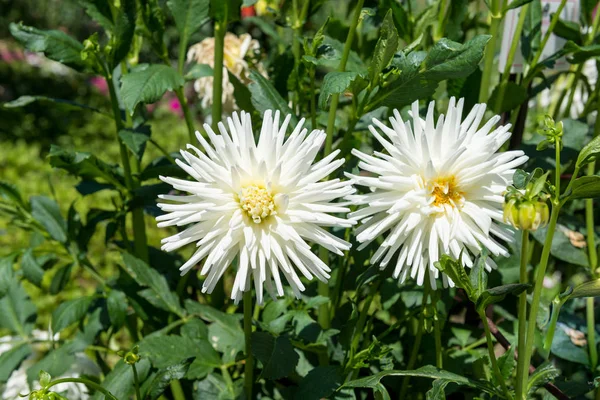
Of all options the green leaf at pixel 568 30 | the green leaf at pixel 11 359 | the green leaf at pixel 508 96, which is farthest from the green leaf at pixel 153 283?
the green leaf at pixel 568 30

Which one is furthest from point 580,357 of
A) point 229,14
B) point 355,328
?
point 229,14

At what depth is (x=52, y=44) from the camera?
79 cm

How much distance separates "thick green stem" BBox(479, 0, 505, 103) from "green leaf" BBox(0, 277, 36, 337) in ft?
2.29

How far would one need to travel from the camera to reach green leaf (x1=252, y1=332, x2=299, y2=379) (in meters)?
0.67

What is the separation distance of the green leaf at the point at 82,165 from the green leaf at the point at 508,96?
0.46 meters

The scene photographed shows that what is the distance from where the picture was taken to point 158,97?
2.37ft

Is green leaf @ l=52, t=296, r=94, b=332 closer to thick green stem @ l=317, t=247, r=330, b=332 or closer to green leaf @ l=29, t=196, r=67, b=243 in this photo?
green leaf @ l=29, t=196, r=67, b=243

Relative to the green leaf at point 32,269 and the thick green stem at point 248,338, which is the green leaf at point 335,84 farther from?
the green leaf at point 32,269

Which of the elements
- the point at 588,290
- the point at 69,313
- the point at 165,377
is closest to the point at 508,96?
the point at 588,290

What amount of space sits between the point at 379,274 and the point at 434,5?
395 mm

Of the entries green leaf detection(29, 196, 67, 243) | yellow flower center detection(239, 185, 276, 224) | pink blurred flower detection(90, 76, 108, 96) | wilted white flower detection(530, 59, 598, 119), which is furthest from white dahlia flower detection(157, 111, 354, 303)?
pink blurred flower detection(90, 76, 108, 96)

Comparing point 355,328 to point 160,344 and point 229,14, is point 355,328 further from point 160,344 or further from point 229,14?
point 229,14

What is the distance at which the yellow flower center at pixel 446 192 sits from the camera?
575 millimetres

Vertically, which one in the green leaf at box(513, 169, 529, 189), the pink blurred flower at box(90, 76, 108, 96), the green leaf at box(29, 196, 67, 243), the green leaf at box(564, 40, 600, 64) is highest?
the pink blurred flower at box(90, 76, 108, 96)
